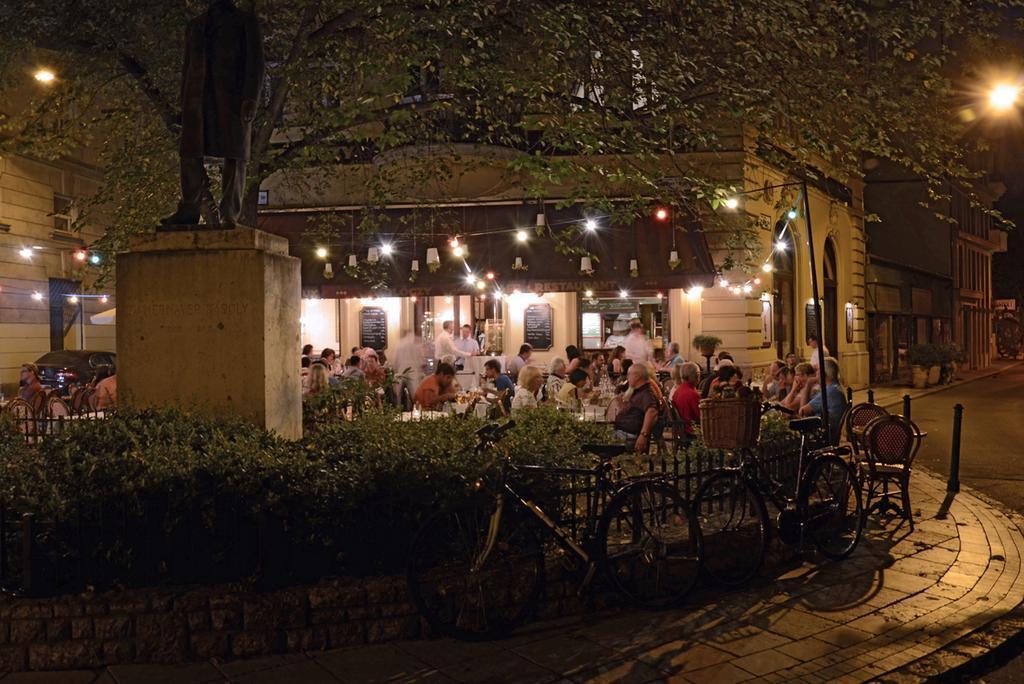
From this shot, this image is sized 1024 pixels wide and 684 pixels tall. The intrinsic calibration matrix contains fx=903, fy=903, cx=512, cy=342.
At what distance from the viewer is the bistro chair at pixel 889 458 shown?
8.62 metres

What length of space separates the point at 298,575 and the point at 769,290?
62.7 ft

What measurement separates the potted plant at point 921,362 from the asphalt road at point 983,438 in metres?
1.35

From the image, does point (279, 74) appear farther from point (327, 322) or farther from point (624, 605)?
point (327, 322)

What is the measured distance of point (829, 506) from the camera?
7449 mm

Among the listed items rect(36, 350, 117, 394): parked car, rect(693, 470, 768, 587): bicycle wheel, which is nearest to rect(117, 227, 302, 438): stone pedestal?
rect(693, 470, 768, 587): bicycle wheel

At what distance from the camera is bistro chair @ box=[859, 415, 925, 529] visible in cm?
862

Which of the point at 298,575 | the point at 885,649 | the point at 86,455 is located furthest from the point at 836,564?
the point at 86,455

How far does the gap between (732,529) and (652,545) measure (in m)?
1.04

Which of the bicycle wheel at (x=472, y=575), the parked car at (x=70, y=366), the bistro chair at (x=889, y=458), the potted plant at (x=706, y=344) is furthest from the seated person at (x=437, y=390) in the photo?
the parked car at (x=70, y=366)

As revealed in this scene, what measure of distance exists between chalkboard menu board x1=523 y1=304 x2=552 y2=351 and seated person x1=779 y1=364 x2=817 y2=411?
29.2ft

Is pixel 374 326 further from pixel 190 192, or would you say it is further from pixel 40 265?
pixel 190 192

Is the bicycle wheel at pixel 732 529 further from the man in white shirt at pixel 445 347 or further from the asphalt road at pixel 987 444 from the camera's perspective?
the man in white shirt at pixel 445 347

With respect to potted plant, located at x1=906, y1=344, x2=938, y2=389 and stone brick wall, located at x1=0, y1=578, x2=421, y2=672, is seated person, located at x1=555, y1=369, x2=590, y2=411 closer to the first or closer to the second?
stone brick wall, located at x1=0, y1=578, x2=421, y2=672

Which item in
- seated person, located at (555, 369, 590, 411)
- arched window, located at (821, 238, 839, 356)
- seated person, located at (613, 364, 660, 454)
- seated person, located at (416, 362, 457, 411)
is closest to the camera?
seated person, located at (613, 364, 660, 454)
